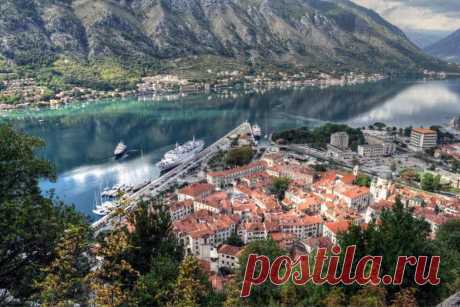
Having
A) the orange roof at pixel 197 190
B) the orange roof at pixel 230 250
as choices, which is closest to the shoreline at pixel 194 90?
the orange roof at pixel 197 190

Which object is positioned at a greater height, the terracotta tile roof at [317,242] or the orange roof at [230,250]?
the orange roof at [230,250]

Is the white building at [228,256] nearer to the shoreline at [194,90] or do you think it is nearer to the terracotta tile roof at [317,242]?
the terracotta tile roof at [317,242]

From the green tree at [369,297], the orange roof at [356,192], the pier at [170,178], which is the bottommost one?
the pier at [170,178]

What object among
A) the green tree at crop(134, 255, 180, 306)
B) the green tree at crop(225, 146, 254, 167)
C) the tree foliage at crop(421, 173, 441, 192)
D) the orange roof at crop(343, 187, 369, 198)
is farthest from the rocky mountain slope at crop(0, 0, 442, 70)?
the green tree at crop(134, 255, 180, 306)

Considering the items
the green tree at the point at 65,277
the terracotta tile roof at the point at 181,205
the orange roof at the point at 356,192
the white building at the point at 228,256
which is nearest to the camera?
the green tree at the point at 65,277

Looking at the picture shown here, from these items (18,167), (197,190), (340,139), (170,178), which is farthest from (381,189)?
(18,167)

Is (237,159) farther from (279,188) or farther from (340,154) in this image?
(340,154)
